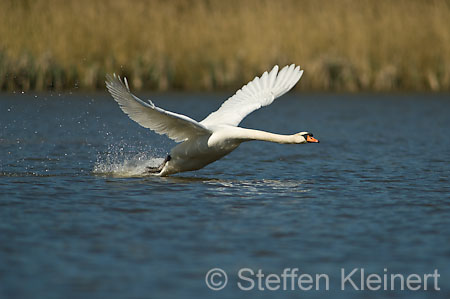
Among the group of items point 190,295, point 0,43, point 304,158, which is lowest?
point 190,295

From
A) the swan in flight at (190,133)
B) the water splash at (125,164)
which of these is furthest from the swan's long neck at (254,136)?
the water splash at (125,164)

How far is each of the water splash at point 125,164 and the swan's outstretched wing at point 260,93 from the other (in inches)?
42.8

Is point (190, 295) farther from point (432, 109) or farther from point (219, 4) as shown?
point (219, 4)

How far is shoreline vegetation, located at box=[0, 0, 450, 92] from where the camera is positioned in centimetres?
2444

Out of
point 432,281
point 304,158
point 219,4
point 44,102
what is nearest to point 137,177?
point 304,158

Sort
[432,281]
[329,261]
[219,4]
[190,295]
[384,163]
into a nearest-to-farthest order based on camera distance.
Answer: [190,295] → [432,281] → [329,261] → [384,163] → [219,4]

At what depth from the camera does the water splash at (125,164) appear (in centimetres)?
1130

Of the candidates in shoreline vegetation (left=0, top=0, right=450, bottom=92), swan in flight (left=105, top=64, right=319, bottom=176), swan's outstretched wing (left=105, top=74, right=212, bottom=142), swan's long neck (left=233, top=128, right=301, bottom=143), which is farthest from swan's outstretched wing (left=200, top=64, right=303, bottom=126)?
shoreline vegetation (left=0, top=0, right=450, bottom=92)

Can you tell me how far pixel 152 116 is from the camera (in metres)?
10.1

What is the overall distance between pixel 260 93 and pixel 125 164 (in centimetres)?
227

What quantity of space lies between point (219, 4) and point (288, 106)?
24.6 ft

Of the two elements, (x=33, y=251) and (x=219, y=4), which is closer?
(x=33, y=251)

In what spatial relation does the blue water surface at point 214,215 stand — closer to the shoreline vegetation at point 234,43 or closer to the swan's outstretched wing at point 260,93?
the swan's outstretched wing at point 260,93

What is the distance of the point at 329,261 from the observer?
6.39 meters
